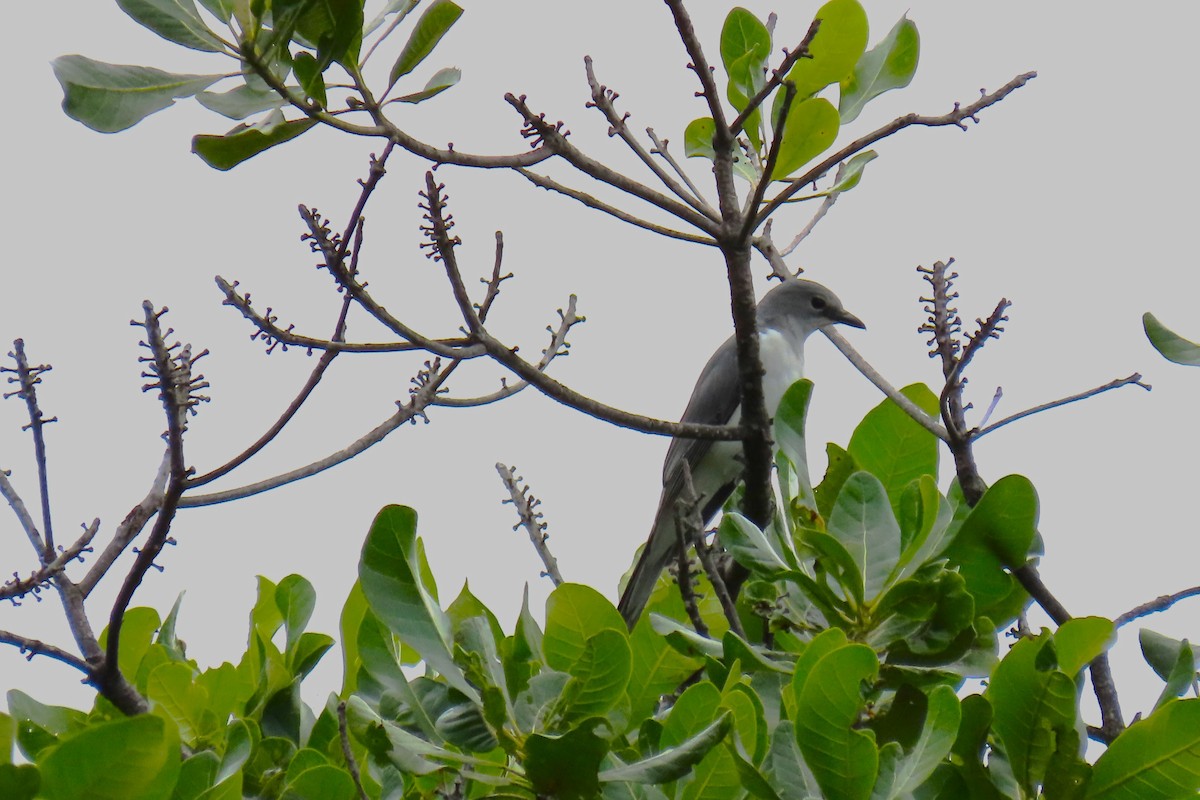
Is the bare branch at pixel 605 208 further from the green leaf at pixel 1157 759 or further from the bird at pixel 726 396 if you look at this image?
the bird at pixel 726 396

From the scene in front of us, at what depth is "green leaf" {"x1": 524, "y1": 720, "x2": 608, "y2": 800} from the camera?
1.79 meters

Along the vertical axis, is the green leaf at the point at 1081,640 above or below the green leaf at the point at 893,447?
below

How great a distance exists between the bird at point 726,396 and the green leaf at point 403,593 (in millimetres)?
3937

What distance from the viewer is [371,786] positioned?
2.33 m

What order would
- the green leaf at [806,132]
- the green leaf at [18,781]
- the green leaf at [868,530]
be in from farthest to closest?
the green leaf at [806,132] → the green leaf at [868,530] → the green leaf at [18,781]

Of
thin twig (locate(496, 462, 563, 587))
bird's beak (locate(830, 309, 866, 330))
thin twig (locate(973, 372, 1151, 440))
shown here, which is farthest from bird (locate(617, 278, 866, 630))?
thin twig (locate(973, 372, 1151, 440))

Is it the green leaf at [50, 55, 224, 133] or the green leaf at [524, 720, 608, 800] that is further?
the green leaf at [50, 55, 224, 133]

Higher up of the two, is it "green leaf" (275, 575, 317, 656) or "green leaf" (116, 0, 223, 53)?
"green leaf" (116, 0, 223, 53)

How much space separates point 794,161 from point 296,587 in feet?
5.59

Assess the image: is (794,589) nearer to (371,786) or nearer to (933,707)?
(933,707)

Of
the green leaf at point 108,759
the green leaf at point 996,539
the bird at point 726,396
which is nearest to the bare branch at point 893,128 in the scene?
the green leaf at point 996,539

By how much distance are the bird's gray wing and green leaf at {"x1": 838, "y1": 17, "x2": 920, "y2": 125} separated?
392 cm

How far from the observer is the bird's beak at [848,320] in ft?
28.3

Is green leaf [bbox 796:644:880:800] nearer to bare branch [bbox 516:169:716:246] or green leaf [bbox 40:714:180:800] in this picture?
green leaf [bbox 40:714:180:800]
